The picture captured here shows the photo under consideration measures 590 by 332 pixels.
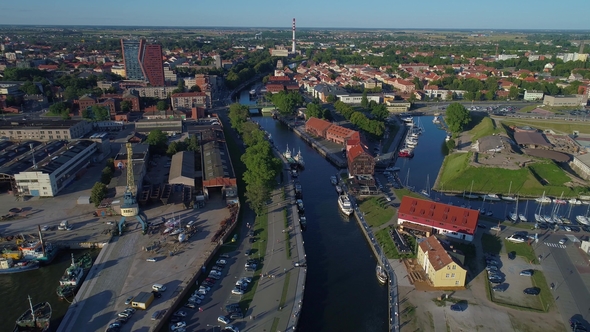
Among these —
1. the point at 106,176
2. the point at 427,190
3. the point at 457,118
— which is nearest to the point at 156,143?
the point at 106,176

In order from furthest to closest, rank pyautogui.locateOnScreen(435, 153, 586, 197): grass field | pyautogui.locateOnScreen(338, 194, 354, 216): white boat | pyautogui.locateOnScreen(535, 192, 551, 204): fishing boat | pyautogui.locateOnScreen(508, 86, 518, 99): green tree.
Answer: pyautogui.locateOnScreen(508, 86, 518, 99): green tree < pyautogui.locateOnScreen(435, 153, 586, 197): grass field < pyautogui.locateOnScreen(535, 192, 551, 204): fishing boat < pyautogui.locateOnScreen(338, 194, 354, 216): white boat

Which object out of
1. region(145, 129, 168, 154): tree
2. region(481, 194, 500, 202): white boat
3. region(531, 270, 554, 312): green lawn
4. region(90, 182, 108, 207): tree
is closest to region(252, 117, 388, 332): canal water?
region(531, 270, 554, 312): green lawn

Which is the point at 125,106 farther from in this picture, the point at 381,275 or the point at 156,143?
the point at 381,275

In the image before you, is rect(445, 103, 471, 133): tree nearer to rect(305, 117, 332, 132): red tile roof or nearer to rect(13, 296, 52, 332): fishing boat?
rect(305, 117, 332, 132): red tile roof

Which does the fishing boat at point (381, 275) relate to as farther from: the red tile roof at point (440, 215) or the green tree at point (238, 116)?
the green tree at point (238, 116)

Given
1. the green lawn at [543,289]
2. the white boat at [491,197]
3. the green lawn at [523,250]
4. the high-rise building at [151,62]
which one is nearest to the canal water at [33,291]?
the green lawn at [543,289]
